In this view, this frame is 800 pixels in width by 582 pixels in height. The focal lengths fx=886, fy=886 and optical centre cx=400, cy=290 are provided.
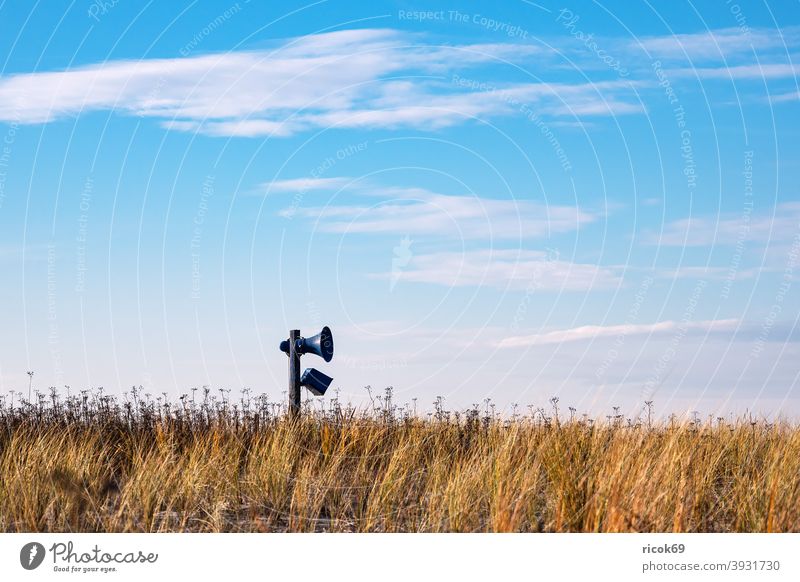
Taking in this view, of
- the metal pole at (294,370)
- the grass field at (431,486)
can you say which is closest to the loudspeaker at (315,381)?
the metal pole at (294,370)

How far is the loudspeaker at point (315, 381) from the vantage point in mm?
13500

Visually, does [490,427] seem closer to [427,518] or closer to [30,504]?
[427,518]

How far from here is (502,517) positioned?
6.74m

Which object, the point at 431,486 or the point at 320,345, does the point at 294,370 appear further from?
the point at 431,486

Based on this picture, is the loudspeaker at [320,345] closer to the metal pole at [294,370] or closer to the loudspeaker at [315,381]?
the metal pole at [294,370]

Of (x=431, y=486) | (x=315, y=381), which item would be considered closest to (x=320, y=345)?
(x=315, y=381)

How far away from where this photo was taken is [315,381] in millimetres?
13492

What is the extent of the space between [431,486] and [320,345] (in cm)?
518

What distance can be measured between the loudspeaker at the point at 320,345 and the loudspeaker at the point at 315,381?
0.27 metres

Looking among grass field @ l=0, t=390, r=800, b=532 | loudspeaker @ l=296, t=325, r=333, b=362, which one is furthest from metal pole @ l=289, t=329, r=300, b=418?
grass field @ l=0, t=390, r=800, b=532

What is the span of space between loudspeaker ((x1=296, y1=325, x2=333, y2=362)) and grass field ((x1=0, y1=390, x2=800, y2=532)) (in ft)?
6.22

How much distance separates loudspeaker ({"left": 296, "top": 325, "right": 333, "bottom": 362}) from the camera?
44.4 ft
